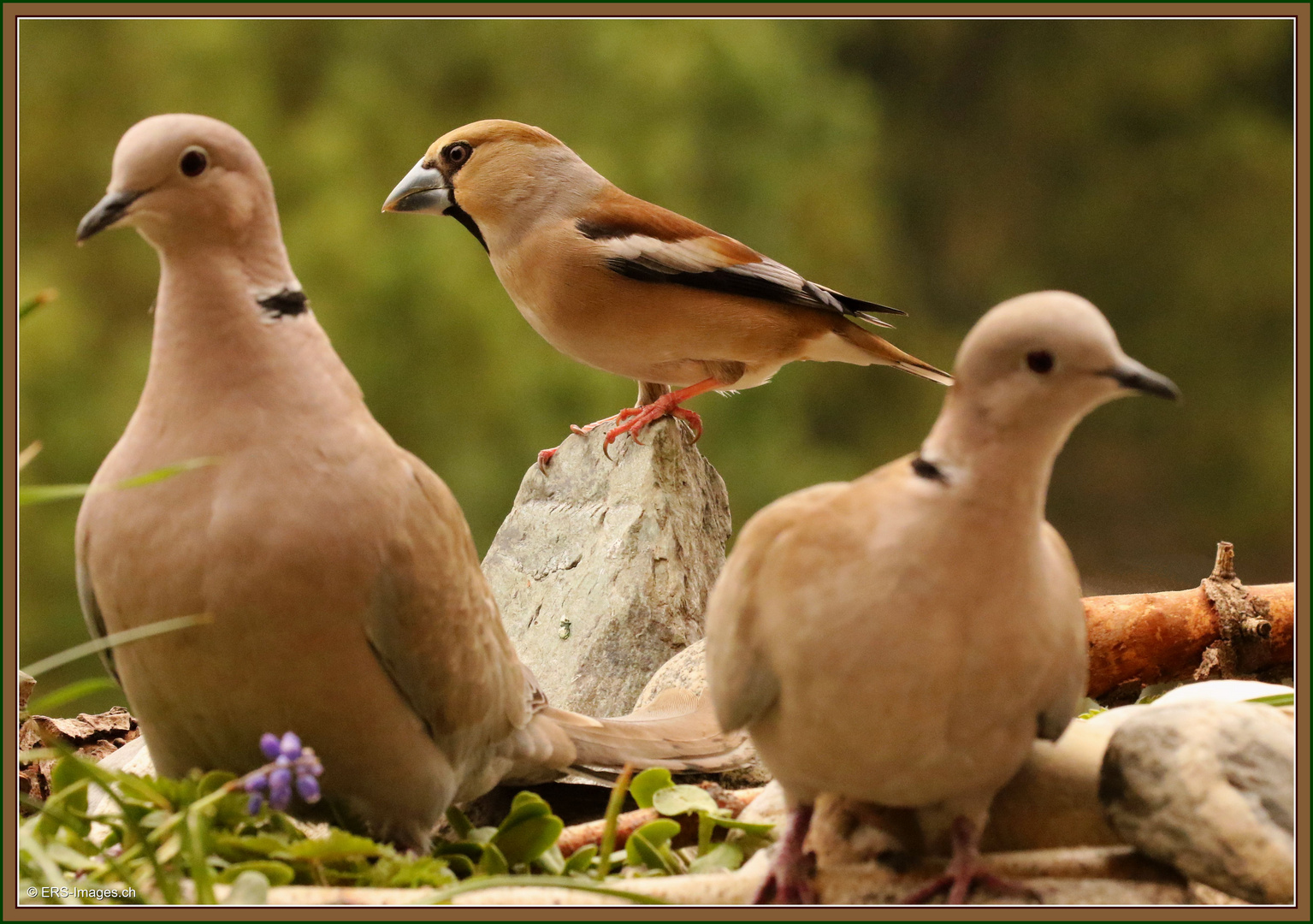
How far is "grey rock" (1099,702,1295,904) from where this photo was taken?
5.20ft

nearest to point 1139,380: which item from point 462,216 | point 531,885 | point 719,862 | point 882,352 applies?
point 531,885

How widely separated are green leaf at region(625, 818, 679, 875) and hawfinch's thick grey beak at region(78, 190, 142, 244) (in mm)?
1120

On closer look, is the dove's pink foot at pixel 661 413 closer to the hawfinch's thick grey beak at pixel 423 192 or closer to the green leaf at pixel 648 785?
the hawfinch's thick grey beak at pixel 423 192

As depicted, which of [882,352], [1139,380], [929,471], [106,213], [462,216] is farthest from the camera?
[882,352]

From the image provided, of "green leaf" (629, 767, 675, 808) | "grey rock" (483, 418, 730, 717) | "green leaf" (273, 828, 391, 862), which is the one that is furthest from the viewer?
"grey rock" (483, 418, 730, 717)

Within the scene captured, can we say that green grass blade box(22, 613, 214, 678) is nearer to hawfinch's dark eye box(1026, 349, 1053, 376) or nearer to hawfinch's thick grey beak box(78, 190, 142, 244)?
hawfinch's thick grey beak box(78, 190, 142, 244)

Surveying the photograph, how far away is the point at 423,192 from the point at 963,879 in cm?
215

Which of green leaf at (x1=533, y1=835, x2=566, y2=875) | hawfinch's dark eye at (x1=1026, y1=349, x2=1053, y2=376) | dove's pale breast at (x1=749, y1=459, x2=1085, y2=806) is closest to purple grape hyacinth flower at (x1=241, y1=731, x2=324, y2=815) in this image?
green leaf at (x1=533, y1=835, x2=566, y2=875)

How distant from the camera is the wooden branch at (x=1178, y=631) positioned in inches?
121

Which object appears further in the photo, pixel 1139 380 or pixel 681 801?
pixel 681 801

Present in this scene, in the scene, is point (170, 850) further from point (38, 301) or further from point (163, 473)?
point (38, 301)

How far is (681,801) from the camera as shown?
2.15 m

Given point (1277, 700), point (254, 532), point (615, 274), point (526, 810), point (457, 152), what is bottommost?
point (526, 810)

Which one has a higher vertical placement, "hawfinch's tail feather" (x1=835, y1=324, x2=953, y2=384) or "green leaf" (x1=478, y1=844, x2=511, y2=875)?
"hawfinch's tail feather" (x1=835, y1=324, x2=953, y2=384)
